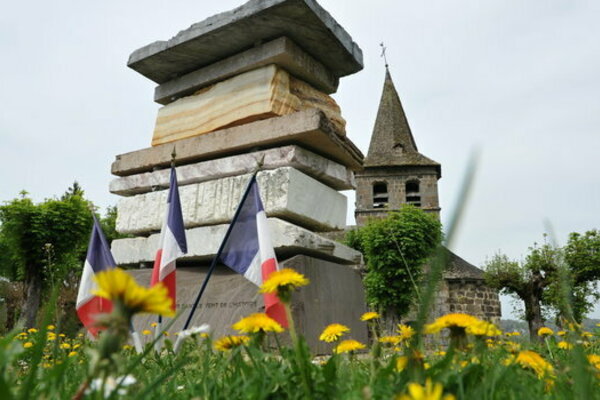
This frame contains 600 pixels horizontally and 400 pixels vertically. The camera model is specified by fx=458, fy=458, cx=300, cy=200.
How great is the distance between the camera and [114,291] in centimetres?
60

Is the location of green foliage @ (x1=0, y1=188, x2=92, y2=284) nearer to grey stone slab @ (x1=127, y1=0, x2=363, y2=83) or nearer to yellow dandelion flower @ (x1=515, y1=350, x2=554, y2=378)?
grey stone slab @ (x1=127, y1=0, x2=363, y2=83)

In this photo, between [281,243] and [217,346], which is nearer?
[217,346]

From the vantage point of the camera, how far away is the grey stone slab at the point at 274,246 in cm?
358

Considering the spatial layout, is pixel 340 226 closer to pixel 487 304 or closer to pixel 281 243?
pixel 281 243

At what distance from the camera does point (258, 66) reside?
4.22m

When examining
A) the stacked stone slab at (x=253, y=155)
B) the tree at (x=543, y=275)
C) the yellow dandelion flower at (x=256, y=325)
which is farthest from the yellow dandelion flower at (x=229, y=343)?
the tree at (x=543, y=275)

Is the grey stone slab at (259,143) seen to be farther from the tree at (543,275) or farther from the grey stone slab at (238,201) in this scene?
the tree at (543,275)

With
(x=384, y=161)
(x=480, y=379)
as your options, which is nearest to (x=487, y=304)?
(x=384, y=161)

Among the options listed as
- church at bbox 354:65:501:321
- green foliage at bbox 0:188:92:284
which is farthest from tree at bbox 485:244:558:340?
green foliage at bbox 0:188:92:284

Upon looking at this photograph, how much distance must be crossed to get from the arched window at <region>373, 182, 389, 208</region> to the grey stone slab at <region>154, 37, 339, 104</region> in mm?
24871

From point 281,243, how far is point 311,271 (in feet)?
1.12

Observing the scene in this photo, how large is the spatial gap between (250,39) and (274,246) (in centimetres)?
199

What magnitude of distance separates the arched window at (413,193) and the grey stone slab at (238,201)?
83.8 ft

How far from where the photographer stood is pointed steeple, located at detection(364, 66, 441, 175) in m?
29.9
